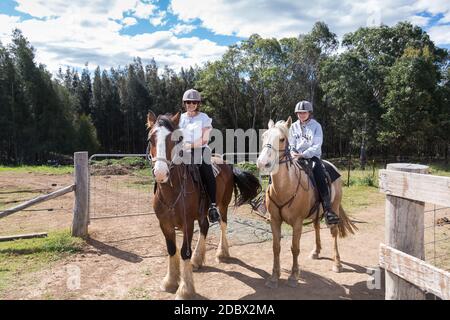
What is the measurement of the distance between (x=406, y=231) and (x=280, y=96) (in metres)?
36.5

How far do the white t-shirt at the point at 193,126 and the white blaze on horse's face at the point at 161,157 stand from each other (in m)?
0.56

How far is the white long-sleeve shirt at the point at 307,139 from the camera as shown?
18.5ft

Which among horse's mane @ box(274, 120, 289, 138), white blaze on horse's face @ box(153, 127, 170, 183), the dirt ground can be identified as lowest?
the dirt ground

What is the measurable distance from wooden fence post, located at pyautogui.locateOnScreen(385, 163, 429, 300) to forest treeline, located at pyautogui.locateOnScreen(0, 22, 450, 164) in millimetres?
26374

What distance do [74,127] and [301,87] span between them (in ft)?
86.3

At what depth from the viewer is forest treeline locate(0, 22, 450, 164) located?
27562mm

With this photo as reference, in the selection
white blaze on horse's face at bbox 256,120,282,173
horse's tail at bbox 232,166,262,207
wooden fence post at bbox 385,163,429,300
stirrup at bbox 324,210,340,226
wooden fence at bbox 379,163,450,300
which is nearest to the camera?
wooden fence at bbox 379,163,450,300

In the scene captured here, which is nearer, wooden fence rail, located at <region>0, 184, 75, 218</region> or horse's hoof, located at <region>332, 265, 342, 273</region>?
horse's hoof, located at <region>332, 265, 342, 273</region>

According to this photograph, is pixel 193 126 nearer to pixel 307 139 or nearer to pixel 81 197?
pixel 307 139

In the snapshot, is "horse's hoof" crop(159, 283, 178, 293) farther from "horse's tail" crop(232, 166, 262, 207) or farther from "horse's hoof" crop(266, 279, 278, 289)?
"horse's tail" crop(232, 166, 262, 207)

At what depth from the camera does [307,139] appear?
5.76 metres

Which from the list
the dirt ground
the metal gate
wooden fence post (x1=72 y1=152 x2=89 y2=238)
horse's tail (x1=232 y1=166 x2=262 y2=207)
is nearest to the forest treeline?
the metal gate

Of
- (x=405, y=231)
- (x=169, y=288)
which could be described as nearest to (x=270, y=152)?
(x=405, y=231)

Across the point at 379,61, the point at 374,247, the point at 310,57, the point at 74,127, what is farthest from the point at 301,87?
the point at 374,247
